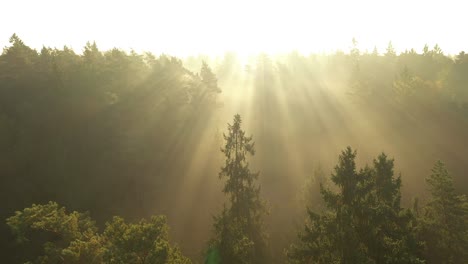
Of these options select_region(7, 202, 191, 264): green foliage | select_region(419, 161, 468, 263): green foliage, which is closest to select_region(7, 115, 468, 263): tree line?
select_region(7, 202, 191, 264): green foliage

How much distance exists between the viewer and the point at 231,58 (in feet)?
429

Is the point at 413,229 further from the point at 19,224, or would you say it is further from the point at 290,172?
the point at 290,172

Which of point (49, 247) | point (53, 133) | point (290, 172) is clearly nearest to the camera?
point (49, 247)

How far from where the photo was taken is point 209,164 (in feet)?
191

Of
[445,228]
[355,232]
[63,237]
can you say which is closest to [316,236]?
[355,232]

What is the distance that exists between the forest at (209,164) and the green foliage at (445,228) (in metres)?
0.10

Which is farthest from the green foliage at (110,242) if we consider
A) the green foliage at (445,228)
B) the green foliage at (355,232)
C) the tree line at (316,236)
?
the green foliage at (445,228)

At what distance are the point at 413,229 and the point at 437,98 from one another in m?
60.8

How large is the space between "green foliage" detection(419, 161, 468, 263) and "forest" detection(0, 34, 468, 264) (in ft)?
0.31

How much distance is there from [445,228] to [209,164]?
118ft

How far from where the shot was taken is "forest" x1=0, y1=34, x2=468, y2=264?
1988 centimetres

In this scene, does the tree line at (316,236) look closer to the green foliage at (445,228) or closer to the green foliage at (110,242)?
the green foliage at (110,242)

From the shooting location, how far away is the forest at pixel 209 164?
1988cm

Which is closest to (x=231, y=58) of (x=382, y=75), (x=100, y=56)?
(x=382, y=75)
